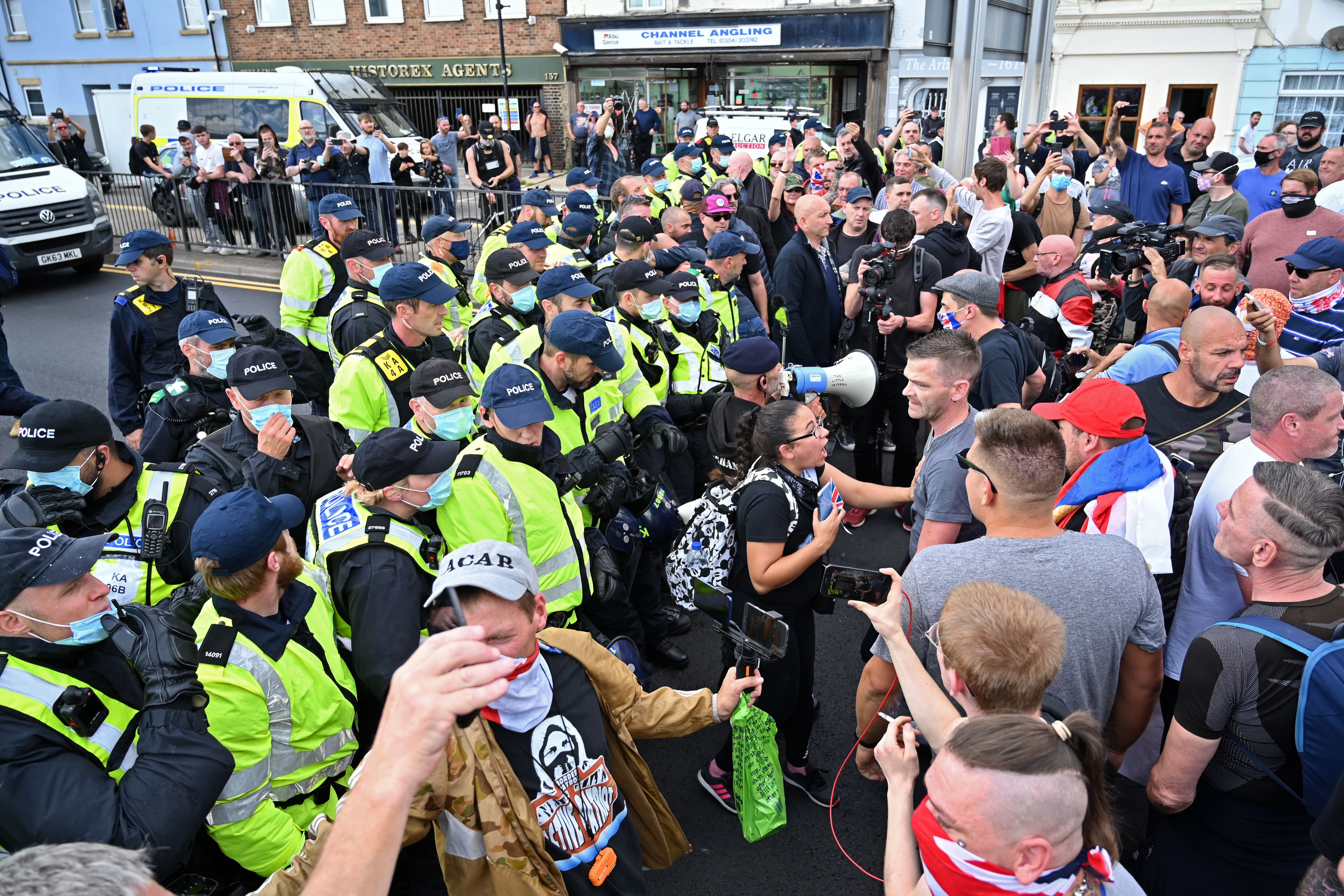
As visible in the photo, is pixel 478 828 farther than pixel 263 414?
No

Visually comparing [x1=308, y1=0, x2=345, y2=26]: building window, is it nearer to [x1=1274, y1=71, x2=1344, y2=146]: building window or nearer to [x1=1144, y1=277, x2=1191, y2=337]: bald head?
[x1=1274, y1=71, x2=1344, y2=146]: building window

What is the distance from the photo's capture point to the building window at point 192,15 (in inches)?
1035

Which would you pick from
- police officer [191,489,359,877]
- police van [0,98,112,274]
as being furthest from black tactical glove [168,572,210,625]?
police van [0,98,112,274]

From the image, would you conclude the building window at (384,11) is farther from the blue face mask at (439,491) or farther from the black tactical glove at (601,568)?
the blue face mask at (439,491)

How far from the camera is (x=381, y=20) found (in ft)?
82.8

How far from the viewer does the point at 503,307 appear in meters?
5.54

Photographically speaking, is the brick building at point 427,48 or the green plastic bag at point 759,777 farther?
the brick building at point 427,48

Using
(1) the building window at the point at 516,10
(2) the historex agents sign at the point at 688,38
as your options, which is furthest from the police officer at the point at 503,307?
(1) the building window at the point at 516,10

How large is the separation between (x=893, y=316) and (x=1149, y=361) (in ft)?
5.71

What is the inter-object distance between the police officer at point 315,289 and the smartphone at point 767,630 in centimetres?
402

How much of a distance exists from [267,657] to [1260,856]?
2921mm

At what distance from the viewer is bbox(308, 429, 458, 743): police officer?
2.77 m

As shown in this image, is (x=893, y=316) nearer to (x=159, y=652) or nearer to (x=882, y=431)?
(x=882, y=431)

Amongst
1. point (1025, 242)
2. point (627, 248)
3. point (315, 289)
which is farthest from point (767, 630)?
point (1025, 242)
